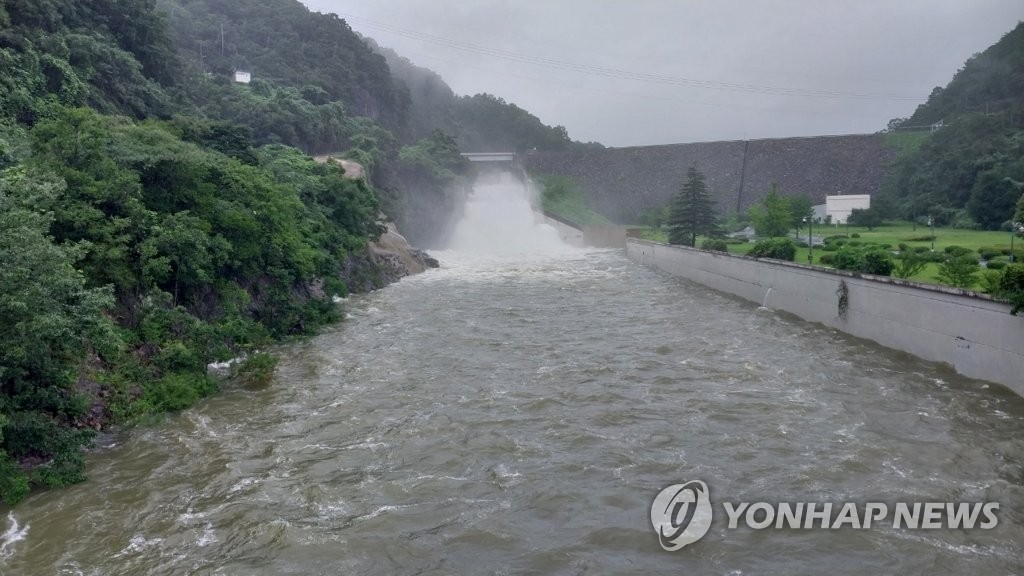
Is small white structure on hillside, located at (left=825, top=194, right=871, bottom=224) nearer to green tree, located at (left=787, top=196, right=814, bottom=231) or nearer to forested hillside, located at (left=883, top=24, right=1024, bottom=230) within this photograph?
forested hillside, located at (left=883, top=24, right=1024, bottom=230)

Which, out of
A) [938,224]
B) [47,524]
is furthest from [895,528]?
[938,224]

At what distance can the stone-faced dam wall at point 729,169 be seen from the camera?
71750mm

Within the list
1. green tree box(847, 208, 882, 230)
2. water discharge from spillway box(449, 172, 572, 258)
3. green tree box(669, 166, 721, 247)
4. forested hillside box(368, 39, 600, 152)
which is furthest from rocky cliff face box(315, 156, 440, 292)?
forested hillside box(368, 39, 600, 152)

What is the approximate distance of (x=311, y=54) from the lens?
76.1m

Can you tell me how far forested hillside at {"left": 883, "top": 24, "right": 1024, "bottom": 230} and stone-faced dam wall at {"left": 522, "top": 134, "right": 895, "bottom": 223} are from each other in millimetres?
5945

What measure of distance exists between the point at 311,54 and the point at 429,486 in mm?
75718

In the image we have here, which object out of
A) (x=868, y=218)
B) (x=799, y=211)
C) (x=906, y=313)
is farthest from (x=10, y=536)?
(x=868, y=218)

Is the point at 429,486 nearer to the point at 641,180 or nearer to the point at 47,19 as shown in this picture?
the point at 47,19

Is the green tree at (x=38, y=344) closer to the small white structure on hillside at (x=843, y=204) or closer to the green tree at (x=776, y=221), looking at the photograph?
the green tree at (x=776, y=221)

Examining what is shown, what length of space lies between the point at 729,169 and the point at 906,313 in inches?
2548

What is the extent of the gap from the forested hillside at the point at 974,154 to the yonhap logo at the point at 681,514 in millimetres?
36154

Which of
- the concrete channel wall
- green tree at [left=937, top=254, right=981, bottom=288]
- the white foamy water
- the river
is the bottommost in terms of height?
the white foamy water

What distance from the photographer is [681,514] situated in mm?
8453

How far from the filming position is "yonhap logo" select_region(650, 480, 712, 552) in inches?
306
